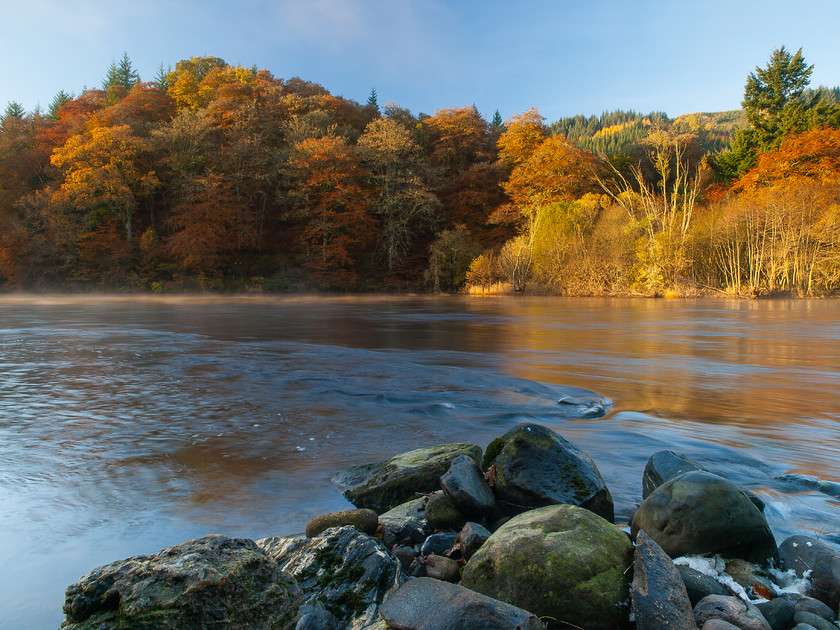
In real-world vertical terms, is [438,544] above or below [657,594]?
below

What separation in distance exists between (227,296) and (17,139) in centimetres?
2370

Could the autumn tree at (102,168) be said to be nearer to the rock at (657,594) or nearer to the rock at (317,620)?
the rock at (317,620)

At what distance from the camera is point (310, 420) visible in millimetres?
5840

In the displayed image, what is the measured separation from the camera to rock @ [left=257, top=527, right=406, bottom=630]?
221cm

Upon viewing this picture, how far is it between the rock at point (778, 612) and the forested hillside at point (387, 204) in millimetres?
29438

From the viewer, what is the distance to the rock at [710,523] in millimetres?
2523

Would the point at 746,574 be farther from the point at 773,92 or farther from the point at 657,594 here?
the point at 773,92

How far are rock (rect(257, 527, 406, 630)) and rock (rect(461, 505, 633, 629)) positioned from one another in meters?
0.39

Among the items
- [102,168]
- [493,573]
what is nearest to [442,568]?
[493,573]

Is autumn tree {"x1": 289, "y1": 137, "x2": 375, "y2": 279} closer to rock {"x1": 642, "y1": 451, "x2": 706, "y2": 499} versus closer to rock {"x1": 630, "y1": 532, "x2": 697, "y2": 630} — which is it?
rock {"x1": 642, "y1": 451, "x2": 706, "y2": 499}

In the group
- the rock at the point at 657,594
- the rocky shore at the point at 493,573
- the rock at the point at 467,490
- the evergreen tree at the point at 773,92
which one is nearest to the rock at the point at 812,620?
the rocky shore at the point at 493,573

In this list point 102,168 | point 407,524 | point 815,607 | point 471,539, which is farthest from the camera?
point 102,168

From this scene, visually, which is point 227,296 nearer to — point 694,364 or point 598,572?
point 694,364

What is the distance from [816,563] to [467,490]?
164 centimetres
